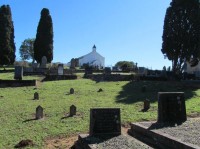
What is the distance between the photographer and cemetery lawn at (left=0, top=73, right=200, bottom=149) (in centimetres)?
1333

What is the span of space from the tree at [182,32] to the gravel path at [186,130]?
22583 millimetres

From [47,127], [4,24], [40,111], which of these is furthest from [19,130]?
[4,24]

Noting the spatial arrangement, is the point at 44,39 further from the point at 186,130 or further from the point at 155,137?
the point at 155,137

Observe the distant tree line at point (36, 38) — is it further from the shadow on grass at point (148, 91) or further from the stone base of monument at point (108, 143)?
the stone base of monument at point (108, 143)

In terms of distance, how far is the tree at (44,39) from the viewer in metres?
54.2

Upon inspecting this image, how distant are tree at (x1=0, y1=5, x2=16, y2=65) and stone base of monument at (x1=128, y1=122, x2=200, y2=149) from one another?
39558 millimetres

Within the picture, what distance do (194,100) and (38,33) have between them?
3800 centimetres

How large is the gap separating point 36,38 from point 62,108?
38.7m

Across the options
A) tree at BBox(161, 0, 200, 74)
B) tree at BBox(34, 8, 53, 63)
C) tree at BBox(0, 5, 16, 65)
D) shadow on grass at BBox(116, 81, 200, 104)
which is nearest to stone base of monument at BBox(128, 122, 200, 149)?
shadow on grass at BBox(116, 81, 200, 104)

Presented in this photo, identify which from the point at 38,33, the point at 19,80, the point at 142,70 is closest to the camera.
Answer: the point at 19,80

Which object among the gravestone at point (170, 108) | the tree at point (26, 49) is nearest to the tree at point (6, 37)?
the gravestone at point (170, 108)

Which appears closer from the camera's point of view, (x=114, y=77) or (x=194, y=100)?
(x=194, y=100)

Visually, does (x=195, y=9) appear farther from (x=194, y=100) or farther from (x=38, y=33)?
(x=38, y=33)

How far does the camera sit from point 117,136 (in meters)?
11.4
